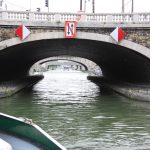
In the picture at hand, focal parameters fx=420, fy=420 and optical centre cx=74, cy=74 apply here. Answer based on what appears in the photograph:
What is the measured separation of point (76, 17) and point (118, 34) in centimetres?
316

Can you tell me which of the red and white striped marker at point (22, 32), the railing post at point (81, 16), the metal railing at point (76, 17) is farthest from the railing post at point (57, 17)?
the red and white striped marker at point (22, 32)

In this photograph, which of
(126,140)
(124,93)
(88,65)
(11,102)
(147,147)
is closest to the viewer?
(147,147)

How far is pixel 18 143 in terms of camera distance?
5.41 m

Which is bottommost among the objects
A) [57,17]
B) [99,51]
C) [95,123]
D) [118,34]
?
[95,123]

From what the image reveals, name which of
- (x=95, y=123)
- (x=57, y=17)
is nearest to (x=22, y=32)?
(x=57, y=17)

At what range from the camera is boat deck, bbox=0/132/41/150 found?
536 cm

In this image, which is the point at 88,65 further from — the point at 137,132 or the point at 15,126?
the point at 15,126

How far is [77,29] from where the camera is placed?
2517cm

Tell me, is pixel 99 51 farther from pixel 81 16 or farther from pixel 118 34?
pixel 118 34

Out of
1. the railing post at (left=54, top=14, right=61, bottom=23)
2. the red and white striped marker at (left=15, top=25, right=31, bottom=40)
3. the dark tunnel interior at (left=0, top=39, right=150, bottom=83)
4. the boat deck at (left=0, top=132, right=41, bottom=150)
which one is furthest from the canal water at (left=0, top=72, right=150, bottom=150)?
the railing post at (left=54, top=14, right=61, bottom=23)

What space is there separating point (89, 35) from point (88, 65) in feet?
224

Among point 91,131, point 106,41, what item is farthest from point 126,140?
point 106,41

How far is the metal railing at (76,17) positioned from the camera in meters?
25.6

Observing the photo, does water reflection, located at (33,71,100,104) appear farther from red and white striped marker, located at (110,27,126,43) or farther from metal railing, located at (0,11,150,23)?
metal railing, located at (0,11,150,23)
